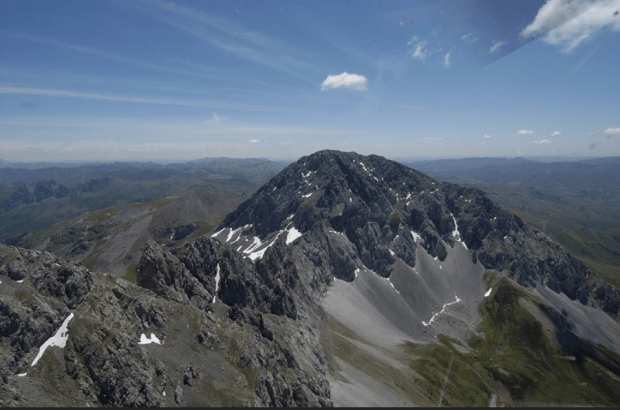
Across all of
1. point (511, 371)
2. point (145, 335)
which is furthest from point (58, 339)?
point (511, 371)

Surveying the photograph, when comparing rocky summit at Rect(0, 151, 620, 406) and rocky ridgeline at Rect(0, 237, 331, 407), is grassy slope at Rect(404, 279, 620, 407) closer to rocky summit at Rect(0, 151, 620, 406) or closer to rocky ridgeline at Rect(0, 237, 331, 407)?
rocky summit at Rect(0, 151, 620, 406)

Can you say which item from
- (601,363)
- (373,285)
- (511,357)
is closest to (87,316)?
(373,285)

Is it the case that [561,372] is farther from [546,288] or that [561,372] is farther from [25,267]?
[25,267]

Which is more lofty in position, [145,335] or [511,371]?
[145,335]

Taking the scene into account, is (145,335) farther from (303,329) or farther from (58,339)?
(303,329)

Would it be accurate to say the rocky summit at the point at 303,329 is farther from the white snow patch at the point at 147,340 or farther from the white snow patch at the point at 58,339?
the white snow patch at the point at 147,340

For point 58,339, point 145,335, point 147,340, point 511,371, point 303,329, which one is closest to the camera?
point 58,339

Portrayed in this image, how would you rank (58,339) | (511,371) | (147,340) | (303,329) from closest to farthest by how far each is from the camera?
(58,339)
(147,340)
(303,329)
(511,371)

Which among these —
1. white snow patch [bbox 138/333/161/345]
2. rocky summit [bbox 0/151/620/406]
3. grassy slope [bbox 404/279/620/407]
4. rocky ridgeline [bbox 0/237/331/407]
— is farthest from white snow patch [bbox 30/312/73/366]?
grassy slope [bbox 404/279/620/407]
